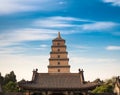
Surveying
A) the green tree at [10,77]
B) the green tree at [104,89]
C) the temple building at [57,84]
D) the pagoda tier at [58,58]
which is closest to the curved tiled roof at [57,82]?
the temple building at [57,84]

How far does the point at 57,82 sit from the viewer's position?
36375mm

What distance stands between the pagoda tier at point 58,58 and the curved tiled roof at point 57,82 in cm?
2763

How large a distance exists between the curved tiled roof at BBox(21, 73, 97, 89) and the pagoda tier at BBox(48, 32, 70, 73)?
27630 millimetres

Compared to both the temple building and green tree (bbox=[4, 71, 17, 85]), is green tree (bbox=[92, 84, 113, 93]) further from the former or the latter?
green tree (bbox=[4, 71, 17, 85])

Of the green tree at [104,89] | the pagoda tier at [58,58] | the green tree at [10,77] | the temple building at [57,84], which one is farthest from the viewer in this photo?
the green tree at [10,77]

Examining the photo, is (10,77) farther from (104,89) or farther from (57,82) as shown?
(57,82)

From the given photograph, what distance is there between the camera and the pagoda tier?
66562mm

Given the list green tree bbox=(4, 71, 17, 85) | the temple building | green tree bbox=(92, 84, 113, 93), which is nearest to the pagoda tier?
green tree bbox=(92, 84, 113, 93)

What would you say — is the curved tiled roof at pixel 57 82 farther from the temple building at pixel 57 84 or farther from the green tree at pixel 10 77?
the green tree at pixel 10 77

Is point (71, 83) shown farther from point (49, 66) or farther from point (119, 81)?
Answer: point (49, 66)

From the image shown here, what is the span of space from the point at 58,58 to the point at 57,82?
30.9 meters

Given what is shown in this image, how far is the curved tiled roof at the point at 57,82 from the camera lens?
34500 mm

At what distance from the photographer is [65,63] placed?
67.0 metres

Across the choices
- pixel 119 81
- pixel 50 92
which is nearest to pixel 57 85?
pixel 50 92
